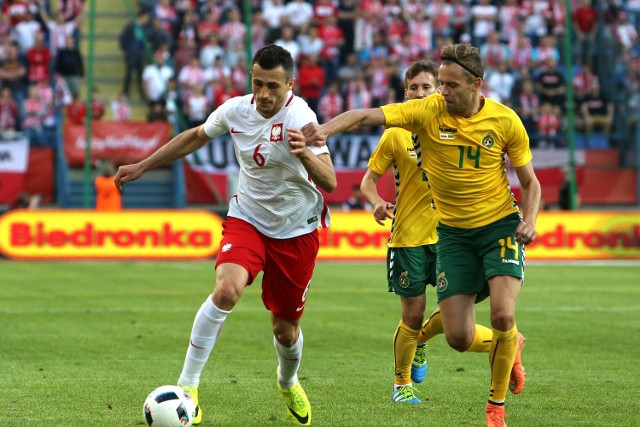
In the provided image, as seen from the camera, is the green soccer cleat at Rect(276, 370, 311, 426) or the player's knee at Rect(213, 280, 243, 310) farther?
the green soccer cleat at Rect(276, 370, 311, 426)

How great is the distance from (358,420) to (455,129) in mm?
1956

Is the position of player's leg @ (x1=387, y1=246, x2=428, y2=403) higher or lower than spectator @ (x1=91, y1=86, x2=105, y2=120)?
lower

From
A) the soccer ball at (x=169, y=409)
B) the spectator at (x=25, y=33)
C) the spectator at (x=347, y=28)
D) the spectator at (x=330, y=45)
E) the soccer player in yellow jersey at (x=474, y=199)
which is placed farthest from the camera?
the spectator at (x=347, y=28)

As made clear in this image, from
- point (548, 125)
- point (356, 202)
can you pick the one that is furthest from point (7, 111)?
point (548, 125)

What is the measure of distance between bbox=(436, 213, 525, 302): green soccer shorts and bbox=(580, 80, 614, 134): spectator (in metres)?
20.3

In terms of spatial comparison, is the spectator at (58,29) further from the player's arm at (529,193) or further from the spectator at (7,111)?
the player's arm at (529,193)

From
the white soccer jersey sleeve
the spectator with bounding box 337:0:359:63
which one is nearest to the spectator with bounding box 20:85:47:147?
the spectator with bounding box 337:0:359:63

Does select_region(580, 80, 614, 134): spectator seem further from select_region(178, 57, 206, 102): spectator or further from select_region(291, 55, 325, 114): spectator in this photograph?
select_region(178, 57, 206, 102): spectator

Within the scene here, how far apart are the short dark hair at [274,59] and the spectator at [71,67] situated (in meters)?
19.5

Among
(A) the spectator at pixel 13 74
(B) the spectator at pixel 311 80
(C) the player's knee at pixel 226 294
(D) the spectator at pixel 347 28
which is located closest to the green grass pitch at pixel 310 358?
(C) the player's knee at pixel 226 294

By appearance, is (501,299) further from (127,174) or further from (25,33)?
(25,33)

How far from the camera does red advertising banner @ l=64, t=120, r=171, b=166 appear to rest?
24.1 meters

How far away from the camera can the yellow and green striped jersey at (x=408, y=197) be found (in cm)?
882

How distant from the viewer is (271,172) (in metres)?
7.65
